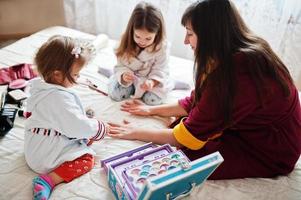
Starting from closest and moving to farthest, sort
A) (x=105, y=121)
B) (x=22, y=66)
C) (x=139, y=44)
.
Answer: (x=105, y=121), (x=139, y=44), (x=22, y=66)

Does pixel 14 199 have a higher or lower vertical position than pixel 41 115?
lower

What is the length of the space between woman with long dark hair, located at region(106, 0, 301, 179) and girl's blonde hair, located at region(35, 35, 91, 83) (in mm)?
412

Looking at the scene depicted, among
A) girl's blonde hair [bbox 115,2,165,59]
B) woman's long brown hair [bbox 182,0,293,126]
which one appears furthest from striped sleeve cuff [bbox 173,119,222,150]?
girl's blonde hair [bbox 115,2,165,59]

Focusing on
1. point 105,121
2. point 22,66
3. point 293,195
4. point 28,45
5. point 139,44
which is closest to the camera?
point 293,195

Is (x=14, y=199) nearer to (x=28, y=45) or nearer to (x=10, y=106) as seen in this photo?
(x=10, y=106)

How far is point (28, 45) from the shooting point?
1772 mm

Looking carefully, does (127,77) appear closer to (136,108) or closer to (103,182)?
(136,108)

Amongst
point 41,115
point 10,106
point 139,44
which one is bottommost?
point 10,106

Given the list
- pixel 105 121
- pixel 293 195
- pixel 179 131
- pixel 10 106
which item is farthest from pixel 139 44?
pixel 293 195

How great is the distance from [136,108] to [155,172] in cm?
52

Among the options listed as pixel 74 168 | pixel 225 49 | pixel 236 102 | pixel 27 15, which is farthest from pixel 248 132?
pixel 27 15

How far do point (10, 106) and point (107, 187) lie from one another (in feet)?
2.09

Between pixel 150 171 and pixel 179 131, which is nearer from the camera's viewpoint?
pixel 150 171

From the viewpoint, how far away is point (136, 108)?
1354 millimetres
